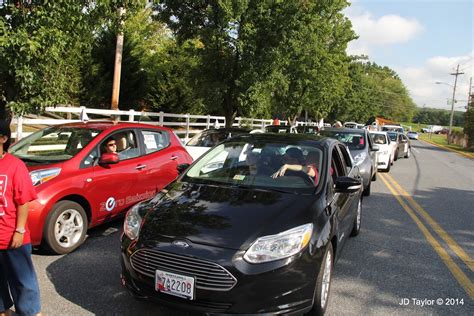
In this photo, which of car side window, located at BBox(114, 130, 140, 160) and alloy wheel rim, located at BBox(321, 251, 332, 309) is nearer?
alloy wheel rim, located at BBox(321, 251, 332, 309)

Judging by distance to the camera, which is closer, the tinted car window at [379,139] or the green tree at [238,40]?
the green tree at [238,40]

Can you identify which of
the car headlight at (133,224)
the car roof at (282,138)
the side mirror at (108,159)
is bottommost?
the car headlight at (133,224)

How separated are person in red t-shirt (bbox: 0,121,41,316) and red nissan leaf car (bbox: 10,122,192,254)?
1563 millimetres

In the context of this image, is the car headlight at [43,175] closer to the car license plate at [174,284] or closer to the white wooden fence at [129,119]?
the car license plate at [174,284]

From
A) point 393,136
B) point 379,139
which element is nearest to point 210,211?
point 379,139

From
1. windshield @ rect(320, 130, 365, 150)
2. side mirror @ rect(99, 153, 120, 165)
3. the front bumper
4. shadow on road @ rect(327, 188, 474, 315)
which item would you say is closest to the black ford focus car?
the front bumper

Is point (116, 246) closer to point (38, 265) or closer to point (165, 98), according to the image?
point (38, 265)

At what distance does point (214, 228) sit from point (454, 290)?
2.89 m

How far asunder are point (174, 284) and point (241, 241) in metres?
0.58

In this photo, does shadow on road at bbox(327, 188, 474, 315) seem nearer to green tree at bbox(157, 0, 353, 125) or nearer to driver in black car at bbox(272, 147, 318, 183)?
driver in black car at bbox(272, 147, 318, 183)

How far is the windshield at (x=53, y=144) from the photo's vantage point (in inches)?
205

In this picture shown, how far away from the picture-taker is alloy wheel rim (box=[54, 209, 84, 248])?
476cm

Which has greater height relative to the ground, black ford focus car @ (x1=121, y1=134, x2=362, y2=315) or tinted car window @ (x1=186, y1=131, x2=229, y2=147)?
tinted car window @ (x1=186, y1=131, x2=229, y2=147)

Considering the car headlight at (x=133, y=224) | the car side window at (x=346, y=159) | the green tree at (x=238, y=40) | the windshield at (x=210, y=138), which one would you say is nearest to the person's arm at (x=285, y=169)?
the car side window at (x=346, y=159)
